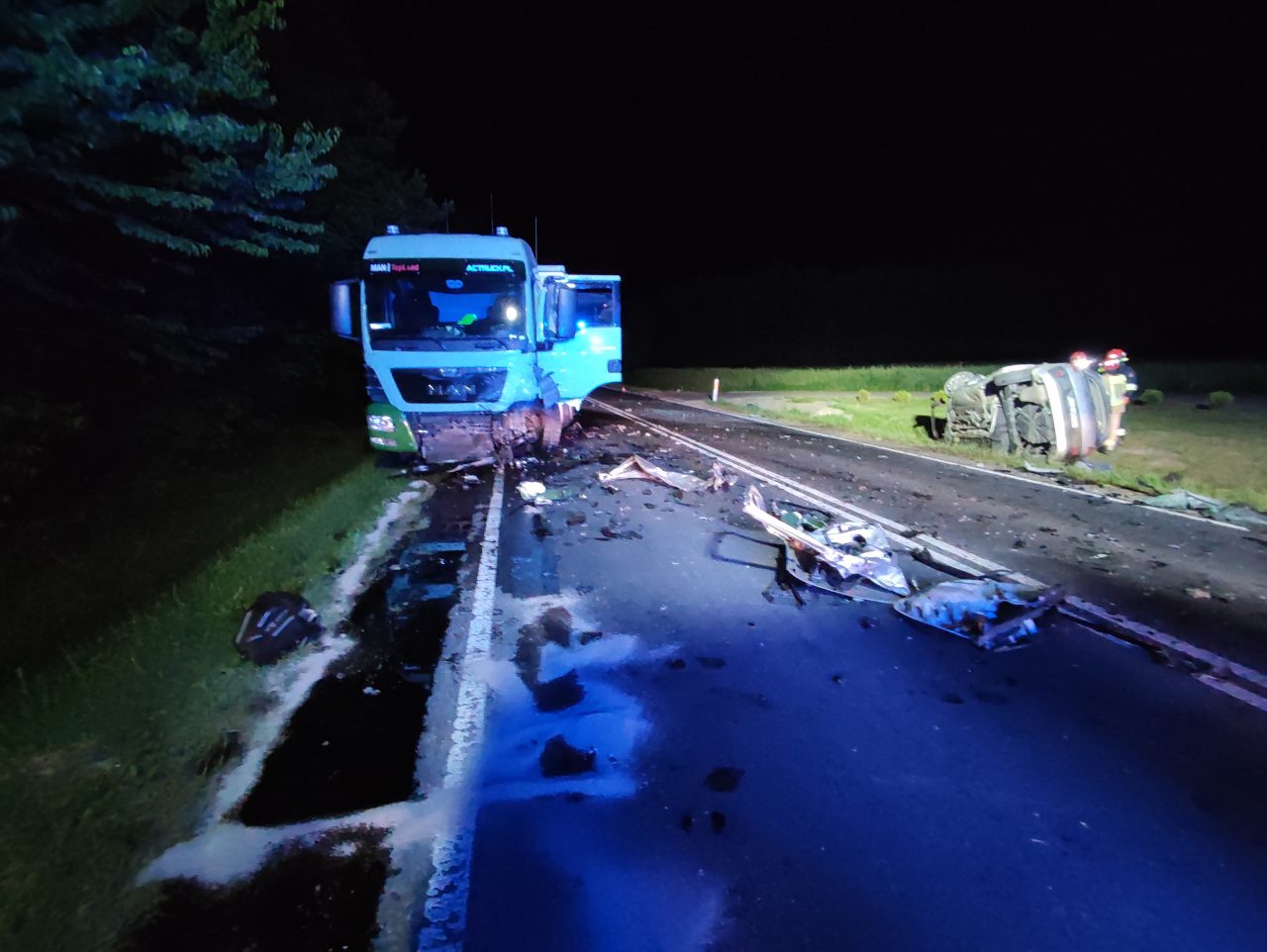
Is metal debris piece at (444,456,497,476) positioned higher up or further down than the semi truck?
further down

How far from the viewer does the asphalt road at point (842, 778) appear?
8.51 ft

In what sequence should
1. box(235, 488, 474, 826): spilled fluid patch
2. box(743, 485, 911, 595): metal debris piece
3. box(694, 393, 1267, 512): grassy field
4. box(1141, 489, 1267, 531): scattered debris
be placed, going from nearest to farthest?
1. box(235, 488, 474, 826): spilled fluid patch
2. box(743, 485, 911, 595): metal debris piece
3. box(1141, 489, 1267, 531): scattered debris
4. box(694, 393, 1267, 512): grassy field

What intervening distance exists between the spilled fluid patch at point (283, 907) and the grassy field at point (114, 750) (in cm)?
16

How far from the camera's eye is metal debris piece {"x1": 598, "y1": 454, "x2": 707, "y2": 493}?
32.5 feet

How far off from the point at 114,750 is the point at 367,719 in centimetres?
122

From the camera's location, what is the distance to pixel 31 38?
4.18 metres

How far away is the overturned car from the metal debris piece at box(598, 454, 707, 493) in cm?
663

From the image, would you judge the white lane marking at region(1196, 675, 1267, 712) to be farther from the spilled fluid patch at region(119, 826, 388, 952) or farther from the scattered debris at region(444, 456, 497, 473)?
the scattered debris at region(444, 456, 497, 473)

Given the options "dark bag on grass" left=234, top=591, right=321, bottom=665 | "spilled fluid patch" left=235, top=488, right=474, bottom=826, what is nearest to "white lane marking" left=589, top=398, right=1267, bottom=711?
"spilled fluid patch" left=235, top=488, right=474, bottom=826

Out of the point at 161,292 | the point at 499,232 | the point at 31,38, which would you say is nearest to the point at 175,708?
the point at 31,38

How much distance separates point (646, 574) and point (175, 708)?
357 centimetres

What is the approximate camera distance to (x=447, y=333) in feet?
32.6

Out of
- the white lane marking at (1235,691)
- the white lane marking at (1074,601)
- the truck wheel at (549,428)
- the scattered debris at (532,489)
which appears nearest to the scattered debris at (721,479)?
the white lane marking at (1074,601)

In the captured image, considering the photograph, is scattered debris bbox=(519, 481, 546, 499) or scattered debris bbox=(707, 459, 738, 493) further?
scattered debris bbox=(707, 459, 738, 493)
